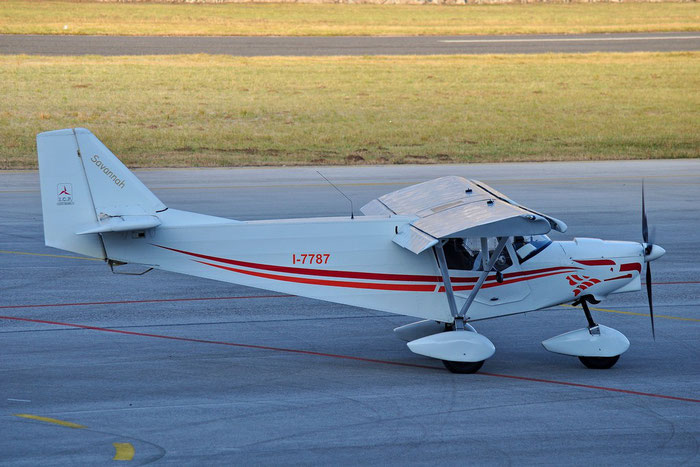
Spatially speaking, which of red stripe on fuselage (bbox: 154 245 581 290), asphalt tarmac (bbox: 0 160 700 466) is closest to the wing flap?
red stripe on fuselage (bbox: 154 245 581 290)

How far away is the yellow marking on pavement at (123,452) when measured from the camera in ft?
30.4

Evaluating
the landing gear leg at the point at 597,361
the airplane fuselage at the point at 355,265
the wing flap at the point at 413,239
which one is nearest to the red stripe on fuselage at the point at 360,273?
the airplane fuselage at the point at 355,265

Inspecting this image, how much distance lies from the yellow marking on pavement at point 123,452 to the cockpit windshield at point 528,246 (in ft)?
18.1

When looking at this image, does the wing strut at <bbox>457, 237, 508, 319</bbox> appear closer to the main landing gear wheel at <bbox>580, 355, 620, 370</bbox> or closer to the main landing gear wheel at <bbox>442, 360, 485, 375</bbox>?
the main landing gear wheel at <bbox>442, 360, 485, 375</bbox>

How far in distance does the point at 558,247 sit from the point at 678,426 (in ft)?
10.0

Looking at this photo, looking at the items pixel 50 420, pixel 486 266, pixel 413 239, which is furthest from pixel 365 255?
pixel 50 420

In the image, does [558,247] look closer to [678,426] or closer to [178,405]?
[678,426]

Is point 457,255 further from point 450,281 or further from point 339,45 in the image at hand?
point 339,45

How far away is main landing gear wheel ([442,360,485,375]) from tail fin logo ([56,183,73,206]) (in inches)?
200

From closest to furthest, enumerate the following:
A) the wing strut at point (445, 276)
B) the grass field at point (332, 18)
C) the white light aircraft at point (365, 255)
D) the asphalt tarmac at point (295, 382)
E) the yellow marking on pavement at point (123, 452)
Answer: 1. the yellow marking on pavement at point (123, 452)
2. the asphalt tarmac at point (295, 382)
3. the white light aircraft at point (365, 255)
4. the wing strut at point (445, 276)
5. the grass field at point (332, 18)

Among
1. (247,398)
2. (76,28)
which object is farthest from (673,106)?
(76,28)

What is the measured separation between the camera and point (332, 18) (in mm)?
71438

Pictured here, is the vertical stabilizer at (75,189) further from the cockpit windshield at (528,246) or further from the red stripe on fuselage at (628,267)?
the red stripe on fuselage at (628,267)

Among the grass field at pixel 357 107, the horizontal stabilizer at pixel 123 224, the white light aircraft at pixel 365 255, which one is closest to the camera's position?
the horizontal stabilizer at pixel 123 224
